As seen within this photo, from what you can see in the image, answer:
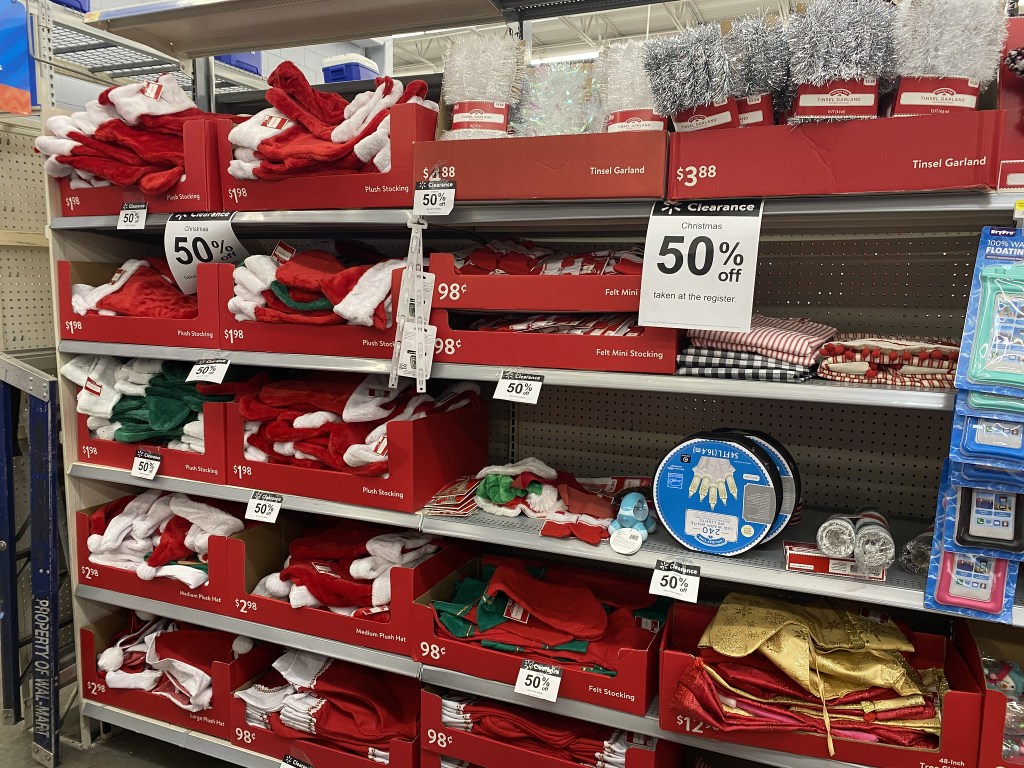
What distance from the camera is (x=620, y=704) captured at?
5.90 feet

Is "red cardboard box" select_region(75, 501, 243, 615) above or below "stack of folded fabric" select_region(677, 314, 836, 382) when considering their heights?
below

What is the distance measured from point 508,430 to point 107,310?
1.39 meters

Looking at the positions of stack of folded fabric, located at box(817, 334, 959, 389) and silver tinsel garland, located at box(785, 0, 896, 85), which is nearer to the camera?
silver tinsel garland, located at box(785, 0, 896, 85)

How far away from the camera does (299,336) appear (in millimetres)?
2094

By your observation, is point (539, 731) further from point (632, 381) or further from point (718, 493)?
point (632, 381)

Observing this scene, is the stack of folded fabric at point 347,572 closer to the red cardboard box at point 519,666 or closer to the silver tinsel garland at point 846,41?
the red cardboard box at point 519,666

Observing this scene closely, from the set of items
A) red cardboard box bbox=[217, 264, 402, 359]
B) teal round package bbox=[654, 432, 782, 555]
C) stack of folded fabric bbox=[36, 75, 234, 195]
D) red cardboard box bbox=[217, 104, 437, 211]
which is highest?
stack of folded fabric bbox=[36, 75, 234, 195]

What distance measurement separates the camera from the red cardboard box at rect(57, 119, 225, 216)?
7.09ft

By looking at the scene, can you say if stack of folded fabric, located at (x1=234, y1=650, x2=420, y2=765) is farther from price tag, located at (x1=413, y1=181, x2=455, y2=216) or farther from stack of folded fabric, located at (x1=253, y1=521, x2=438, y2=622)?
price tag, located at (x1=413, y1=181, x2=455, y2=216)

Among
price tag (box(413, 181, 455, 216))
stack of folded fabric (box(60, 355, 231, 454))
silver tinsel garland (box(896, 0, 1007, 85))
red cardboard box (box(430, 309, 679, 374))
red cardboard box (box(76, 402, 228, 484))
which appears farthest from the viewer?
stack of folded fabric (box(60, 355, 231, 454))

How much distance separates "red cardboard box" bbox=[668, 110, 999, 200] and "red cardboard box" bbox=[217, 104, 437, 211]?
691mm

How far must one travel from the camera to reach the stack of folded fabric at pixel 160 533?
236 centimetres

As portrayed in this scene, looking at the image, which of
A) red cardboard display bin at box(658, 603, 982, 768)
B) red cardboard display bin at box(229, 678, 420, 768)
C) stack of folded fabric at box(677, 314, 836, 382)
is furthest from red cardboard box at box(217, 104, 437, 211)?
red cardboard display bin at box(229, 678, 420, 768)

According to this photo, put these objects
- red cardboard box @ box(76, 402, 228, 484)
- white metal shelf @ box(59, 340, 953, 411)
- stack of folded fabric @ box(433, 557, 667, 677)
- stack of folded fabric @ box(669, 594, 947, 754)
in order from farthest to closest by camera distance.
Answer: red cardboard box @ box(76, 402, 228, 484) → stack of folded fabric @ box(433, 557, 667, 677) → stack of folded fabric @ box(669, 594, 947, 754) → white metal shelf @ box(59, 340, 953, 411)
